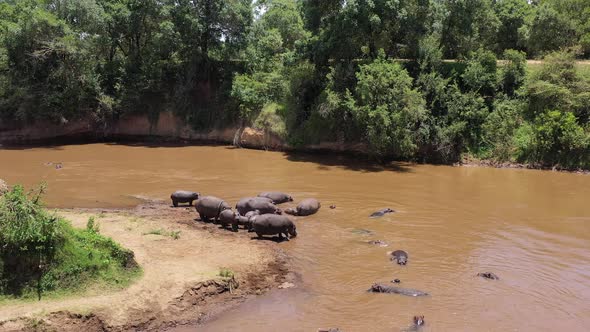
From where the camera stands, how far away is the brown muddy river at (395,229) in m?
9.78

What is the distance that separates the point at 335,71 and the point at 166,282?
1894 centimetres

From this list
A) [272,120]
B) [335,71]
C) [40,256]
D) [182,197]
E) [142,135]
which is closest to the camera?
[40,256]

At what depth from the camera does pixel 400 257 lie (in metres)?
12.3

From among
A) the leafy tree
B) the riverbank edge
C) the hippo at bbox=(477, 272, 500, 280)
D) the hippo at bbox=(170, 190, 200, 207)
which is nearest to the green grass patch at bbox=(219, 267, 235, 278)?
the hippo at bbox=(477, 272, 500, 280)

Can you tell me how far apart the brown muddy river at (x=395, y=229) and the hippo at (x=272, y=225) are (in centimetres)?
47

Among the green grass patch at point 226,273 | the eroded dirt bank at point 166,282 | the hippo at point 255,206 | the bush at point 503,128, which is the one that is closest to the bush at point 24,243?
the eroded dirt bank at point 166,282

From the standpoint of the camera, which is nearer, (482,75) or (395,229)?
(395,229)

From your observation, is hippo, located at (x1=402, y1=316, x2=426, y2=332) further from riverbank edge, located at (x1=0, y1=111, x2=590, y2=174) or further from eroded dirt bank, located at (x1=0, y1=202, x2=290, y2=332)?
riverbank edge, located at (x1=0, y1=111, x2=590, y2=174)

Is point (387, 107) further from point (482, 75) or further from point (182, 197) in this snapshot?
point (182, 197)

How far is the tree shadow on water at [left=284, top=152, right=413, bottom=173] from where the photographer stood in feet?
81.4

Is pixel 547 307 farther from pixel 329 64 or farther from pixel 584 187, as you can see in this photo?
pixel 329 64

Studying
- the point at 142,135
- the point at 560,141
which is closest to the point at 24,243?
the point at 560,141

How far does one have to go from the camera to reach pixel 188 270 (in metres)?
10.9

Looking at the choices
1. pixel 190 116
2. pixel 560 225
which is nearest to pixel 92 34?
pixel 190 116
